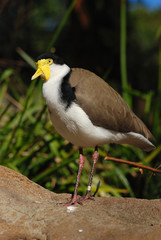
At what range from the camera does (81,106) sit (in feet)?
8.71

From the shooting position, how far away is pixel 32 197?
2.55 metres

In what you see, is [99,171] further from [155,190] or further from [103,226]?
[103,226]

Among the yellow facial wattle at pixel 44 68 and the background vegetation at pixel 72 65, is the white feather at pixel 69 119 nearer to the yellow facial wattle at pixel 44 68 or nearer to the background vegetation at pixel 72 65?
the yellow facial wattle at pixel 44 68

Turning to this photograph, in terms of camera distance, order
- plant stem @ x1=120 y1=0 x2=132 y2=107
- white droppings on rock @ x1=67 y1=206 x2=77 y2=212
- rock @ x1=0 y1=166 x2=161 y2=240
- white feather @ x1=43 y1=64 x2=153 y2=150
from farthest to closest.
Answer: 1. plant stem @ x1=120 y1=0 x2=132 y2=107
2. white feather @ x1=43 y1=64 x2=153 y2=150
3. white droppings on rock @ x1=67 y1=206 x2=77 y2=212
4. rock @ x1=0 y1=166 x2=161 y2=240

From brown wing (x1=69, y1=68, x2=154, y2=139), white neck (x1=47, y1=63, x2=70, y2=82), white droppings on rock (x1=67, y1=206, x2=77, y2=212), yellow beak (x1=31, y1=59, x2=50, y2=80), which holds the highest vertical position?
Answer: yellow beak (x1=31, y1=59, x2=50, y2=80)

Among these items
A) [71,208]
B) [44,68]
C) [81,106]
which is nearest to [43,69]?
[44,68]

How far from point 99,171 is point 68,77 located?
6.55 feet

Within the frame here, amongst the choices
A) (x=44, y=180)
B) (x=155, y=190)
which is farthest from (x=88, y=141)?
(x=155, y=190)

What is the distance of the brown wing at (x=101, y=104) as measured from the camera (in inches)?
106

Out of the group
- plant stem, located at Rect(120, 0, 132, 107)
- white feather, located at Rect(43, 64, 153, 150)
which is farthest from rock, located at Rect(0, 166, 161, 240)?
plant stem, located at Rect(120, 0, 132, 107)

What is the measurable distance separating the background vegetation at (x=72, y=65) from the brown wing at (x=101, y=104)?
45 cm

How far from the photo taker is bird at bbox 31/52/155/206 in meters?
2.62

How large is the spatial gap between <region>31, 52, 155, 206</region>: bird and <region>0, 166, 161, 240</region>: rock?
22 cm

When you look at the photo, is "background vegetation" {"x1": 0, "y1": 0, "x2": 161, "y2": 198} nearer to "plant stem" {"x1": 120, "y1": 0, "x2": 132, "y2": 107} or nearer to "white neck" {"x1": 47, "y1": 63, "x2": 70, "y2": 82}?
"plant stem" {"x1": 120, "y1": 0, "x2": 132, "y2": 107}
